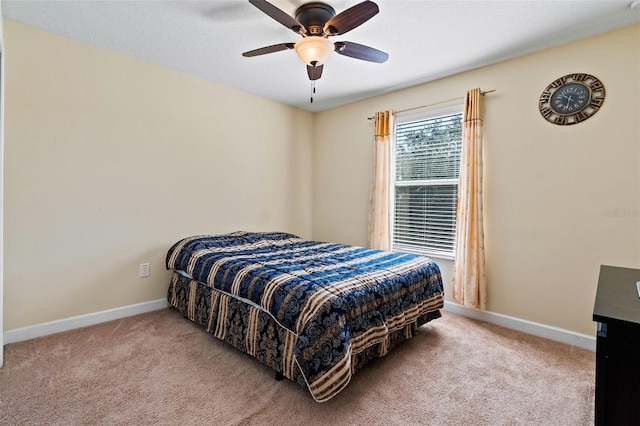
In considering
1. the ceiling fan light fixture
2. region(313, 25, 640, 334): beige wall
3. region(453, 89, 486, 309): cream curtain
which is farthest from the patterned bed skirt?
the ceiling fan light fixture

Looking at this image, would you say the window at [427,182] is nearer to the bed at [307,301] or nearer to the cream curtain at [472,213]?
the cream curtain at [472,213]

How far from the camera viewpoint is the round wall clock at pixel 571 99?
7.49 feet

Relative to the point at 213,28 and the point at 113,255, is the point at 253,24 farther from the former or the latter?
the point at 113,255

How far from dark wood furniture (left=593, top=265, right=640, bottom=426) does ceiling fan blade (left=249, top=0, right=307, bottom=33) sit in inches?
78.6

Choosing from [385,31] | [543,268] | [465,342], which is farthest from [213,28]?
[543,268]

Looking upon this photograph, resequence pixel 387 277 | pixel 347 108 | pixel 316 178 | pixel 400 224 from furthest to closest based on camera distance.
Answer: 1. pixel 316 178
2. pixel 347 108
3. pixel 400 224
4. pixel 387 277

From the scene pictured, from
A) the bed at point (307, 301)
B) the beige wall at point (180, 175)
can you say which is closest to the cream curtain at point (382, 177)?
the beige wall at point (180, 175)

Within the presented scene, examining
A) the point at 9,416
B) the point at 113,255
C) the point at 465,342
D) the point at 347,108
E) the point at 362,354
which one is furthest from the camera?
the point at 347,108

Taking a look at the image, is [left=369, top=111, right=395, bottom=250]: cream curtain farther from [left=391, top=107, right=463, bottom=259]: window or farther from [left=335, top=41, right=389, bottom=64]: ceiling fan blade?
[left=335, top=41, right=389, bottom=64]: ceiling fan blade

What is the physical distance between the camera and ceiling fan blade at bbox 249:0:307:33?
160 cm

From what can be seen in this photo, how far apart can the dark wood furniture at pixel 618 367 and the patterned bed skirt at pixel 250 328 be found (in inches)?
44.7

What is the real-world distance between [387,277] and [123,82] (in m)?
2.93

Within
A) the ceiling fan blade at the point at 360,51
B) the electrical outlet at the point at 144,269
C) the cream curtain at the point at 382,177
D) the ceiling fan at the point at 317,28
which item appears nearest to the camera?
the ceiling fan at the point at 317,28

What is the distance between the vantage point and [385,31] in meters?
2.29
